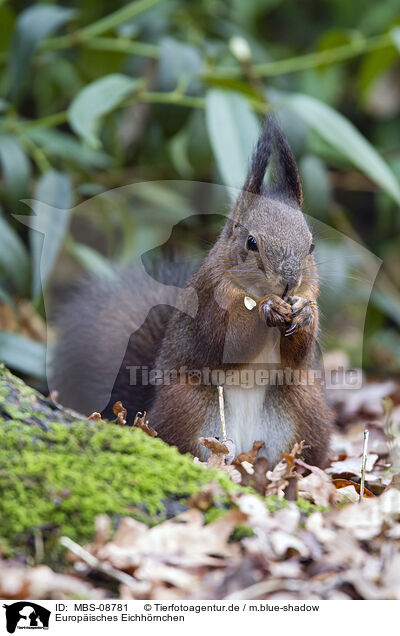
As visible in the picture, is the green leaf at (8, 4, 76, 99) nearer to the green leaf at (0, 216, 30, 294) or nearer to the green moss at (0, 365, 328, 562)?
the green leaf at (0, 216, 30, 294)

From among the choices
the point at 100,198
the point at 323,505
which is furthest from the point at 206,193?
the point at 323,505

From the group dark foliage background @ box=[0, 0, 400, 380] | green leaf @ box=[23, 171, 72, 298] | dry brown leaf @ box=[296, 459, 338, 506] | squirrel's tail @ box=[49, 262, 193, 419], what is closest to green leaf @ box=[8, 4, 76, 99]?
dark foliage background @ box=[0, 0, 400, 380]

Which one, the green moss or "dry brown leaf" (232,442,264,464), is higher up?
the green moss

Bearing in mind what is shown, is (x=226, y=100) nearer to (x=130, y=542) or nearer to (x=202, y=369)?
(x=202, y=369)
